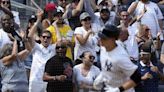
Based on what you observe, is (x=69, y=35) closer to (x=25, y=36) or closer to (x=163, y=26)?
(x=25, y=36)

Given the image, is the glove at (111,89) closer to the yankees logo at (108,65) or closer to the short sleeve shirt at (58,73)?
the yankees logo at (108,65)

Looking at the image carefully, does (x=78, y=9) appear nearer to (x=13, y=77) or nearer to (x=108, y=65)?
(x=13, y=77)

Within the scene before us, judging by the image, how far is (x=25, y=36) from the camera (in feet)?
29.4

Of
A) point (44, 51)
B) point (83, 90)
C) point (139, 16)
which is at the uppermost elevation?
point (139, 16)

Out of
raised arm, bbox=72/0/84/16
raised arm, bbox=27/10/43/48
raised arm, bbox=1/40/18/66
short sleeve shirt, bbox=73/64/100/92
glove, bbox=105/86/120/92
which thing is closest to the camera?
glove, bbox=105/86/120/92

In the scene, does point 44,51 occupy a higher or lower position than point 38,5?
lower

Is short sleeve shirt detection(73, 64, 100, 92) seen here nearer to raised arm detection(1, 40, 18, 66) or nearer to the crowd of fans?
the crowd of fans

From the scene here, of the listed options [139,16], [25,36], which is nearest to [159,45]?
[139,16]

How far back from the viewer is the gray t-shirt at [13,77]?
8.35m

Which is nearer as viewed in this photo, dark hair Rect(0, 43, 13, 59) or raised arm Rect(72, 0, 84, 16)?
dark hair Rect(0, 43, 13, 59)

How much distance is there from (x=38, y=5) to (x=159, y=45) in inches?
110

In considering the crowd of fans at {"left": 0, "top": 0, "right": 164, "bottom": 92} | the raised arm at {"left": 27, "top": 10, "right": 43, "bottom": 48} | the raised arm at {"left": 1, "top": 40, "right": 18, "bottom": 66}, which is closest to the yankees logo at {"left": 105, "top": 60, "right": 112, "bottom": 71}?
the crowd of fans at {"left": 0, "top": 0, "right": 164, "bottom": 92}

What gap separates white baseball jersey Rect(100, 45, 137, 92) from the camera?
20.6ft

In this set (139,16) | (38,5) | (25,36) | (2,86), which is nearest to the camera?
(2,86)
